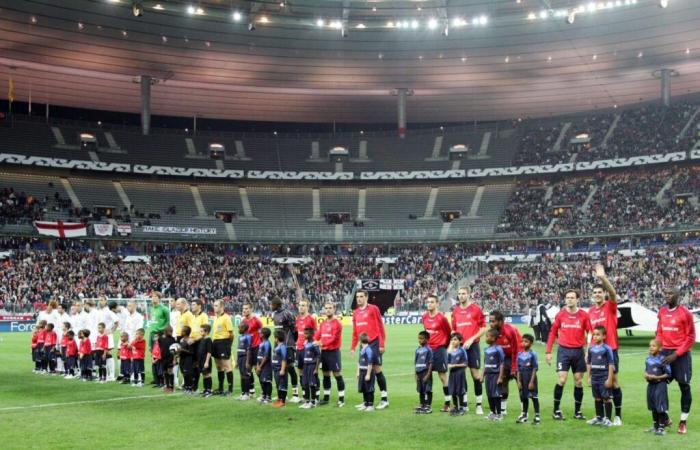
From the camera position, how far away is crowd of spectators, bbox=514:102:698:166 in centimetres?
6247

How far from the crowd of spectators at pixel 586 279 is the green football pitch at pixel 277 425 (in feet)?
115

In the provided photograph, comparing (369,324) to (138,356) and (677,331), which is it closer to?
(677,331)

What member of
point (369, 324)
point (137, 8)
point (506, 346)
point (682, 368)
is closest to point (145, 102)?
point (137, 8)

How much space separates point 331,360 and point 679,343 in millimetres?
6063

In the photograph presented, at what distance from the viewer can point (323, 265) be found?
62531mm

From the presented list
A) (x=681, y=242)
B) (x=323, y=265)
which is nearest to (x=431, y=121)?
(x=323, y=265)

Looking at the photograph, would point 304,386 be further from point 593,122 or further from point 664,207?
point 593,122

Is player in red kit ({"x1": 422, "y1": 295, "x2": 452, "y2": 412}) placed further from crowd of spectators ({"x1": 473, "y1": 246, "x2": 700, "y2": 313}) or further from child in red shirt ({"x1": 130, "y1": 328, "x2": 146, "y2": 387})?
crowd of spectators ({"x1": 473, "y1": 246, "x2": 700, "y2": 313})

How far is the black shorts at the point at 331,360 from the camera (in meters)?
14.8

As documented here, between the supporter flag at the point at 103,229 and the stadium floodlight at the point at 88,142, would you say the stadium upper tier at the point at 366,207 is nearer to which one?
the supporter flag at the point at 103,229

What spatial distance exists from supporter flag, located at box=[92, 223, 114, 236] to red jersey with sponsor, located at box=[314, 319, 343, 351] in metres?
48.9

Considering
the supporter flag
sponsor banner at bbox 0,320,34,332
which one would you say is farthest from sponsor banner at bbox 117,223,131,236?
sponsor banner at bbox 0,320,34,332

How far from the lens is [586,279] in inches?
2157

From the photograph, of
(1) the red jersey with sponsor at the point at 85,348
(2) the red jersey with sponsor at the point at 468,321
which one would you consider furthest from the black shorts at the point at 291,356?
(1) the red jersey with sponsor at the point at 85,348
